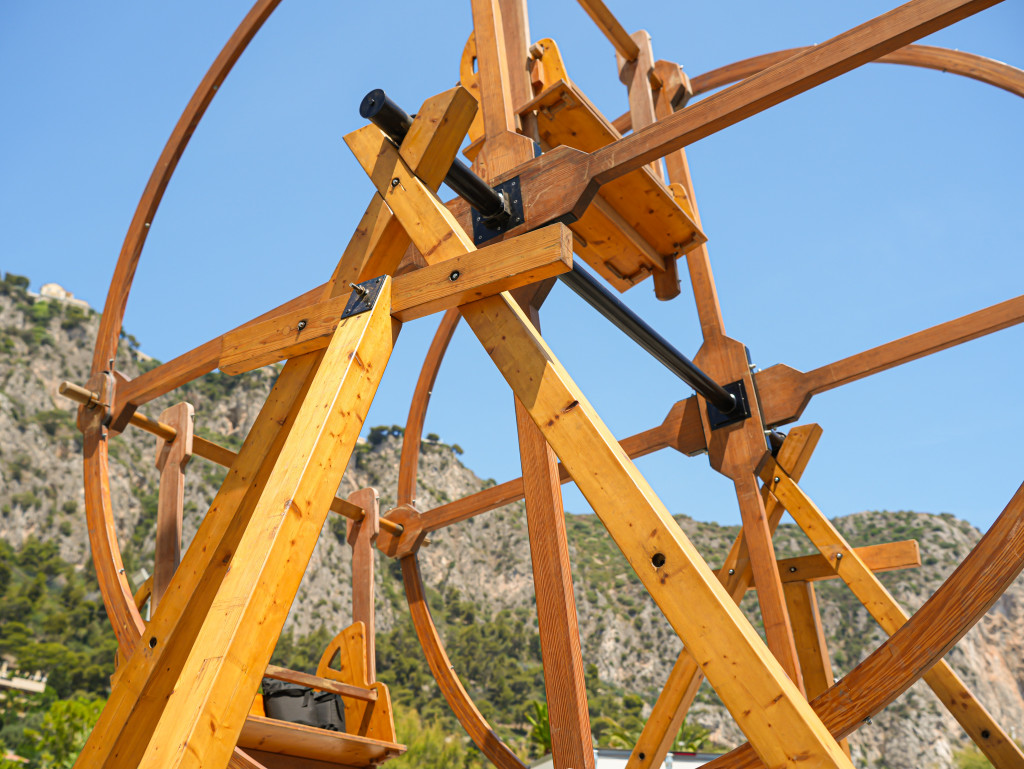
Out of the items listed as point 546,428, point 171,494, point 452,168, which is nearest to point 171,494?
point 171,494

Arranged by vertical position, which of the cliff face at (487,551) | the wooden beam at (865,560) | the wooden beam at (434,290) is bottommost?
the wooden beam at (434,290)

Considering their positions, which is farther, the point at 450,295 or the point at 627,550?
the point at 450,295

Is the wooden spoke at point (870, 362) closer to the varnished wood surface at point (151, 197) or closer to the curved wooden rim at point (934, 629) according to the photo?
the curved wooden rim at point (934, 629)

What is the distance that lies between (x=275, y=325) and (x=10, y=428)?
59.0m

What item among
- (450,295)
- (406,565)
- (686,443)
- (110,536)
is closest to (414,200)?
(450,295)

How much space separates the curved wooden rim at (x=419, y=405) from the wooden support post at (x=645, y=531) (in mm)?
Result: 4051

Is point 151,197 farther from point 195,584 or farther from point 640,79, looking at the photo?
point 195,584

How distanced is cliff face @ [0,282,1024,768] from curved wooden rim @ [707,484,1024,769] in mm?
37844

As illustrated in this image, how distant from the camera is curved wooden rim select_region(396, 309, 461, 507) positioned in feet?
20.4

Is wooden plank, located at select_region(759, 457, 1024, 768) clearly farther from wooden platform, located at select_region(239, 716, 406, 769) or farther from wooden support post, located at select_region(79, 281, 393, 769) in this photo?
wooden support post, located at select_region(79, 281, 393, 769)

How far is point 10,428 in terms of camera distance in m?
51.8

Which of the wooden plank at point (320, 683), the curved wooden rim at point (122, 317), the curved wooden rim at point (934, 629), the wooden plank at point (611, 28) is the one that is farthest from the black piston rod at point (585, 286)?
the curved wooden rim at point (122, 317)

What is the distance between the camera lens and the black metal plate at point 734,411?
176 inches

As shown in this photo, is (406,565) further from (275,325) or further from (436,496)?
(436,496)
